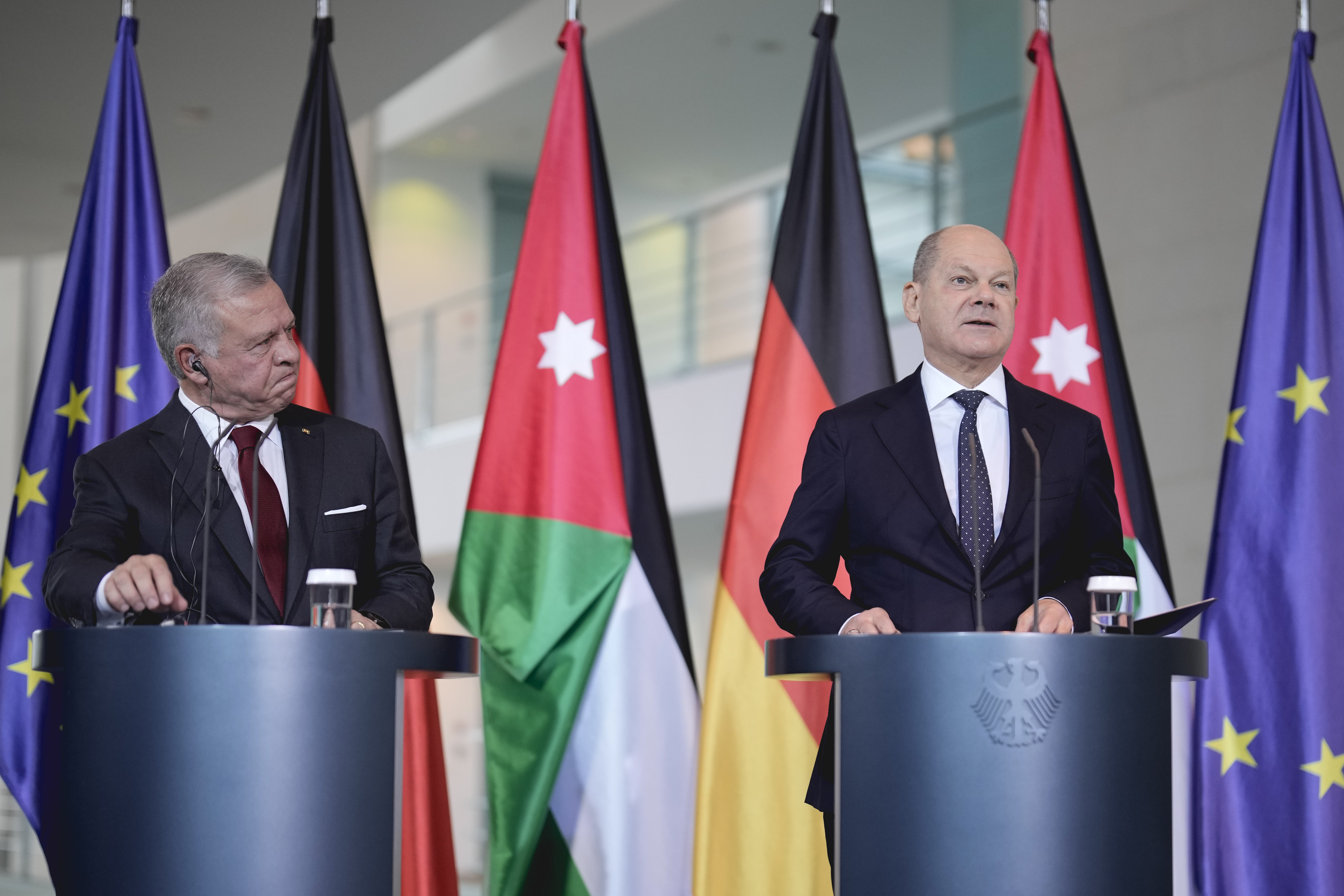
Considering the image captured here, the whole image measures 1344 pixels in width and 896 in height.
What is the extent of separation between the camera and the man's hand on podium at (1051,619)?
1977 millimetres

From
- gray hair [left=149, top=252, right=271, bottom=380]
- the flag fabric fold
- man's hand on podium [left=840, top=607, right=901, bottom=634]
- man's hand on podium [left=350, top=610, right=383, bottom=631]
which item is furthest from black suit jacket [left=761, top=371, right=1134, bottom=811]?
the flag fabric fold

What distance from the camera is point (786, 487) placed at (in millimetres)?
3441

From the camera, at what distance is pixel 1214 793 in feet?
11.0

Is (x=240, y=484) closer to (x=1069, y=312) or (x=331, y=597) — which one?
(x=331, y=597)

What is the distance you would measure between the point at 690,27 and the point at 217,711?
7.98 meters

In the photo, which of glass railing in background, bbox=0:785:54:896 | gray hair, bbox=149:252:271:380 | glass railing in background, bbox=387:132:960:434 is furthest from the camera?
glass railing in background, bbox=387:132:960:434

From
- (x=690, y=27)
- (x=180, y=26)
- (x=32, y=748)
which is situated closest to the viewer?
(x=32, y=748)

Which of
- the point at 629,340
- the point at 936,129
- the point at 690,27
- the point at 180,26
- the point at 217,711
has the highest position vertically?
the point at 690,27

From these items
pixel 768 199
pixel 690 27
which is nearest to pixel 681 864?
pixel 690 27

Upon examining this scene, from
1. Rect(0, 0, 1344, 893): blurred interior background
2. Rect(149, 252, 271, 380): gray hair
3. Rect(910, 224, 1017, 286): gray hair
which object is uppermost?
Rect(0, 0, 1344, 893): blurred interior background

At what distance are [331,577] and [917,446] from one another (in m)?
0.93

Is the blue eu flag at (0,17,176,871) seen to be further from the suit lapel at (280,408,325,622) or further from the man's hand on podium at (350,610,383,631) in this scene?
the man's hand on podium at (350,610,383,631)

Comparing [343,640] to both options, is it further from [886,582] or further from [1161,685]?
[1161,685]

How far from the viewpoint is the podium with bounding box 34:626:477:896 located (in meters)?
1.77
